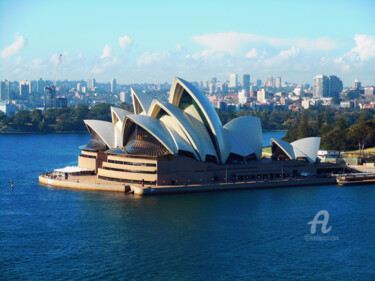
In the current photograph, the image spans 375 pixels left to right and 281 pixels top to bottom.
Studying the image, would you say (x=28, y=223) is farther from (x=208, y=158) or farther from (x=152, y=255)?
(x=208, y=158)

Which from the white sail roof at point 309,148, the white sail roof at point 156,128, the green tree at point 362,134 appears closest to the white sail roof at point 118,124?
the white sail roof at point 156,128

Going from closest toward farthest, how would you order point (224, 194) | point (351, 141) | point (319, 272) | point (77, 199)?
point (319, 272), point (77, 199), point (224, 194), point (351, 141)

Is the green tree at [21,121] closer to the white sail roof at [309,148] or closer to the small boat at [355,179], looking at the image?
the white sail roof at [309,148]

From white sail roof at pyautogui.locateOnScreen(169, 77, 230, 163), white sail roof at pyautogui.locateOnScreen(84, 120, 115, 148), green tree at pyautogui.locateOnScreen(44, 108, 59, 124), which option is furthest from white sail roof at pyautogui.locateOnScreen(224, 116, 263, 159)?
green tree at pyautogui.locateOnScreen(44, 108, 59, 124)

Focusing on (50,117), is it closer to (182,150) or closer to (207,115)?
(207,115)

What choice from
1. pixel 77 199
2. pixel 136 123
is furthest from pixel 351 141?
pixel 77 199

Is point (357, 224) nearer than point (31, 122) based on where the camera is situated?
Yes

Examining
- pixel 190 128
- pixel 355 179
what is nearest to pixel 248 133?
pixel 190 128
